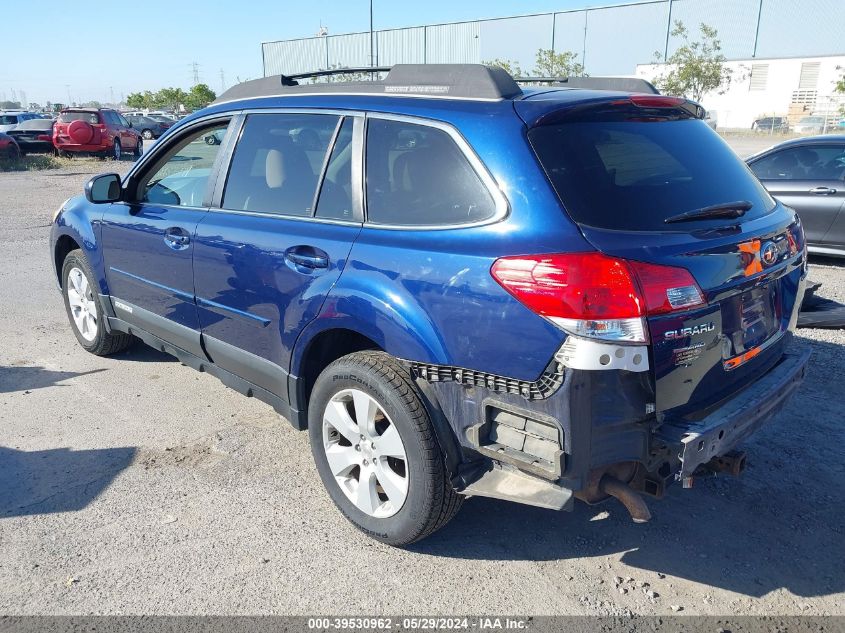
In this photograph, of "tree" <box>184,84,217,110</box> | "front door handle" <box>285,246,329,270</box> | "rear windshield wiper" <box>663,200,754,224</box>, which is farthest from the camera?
"tree" <box>184,84,217,110</box>

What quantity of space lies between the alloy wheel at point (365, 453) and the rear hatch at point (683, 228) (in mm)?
1129

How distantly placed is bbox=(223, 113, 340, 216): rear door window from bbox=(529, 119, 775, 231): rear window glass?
121 cm

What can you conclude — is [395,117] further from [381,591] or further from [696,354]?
[381,591]

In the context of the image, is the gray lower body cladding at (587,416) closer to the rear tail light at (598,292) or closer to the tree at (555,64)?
the rear tail light at (598,292)

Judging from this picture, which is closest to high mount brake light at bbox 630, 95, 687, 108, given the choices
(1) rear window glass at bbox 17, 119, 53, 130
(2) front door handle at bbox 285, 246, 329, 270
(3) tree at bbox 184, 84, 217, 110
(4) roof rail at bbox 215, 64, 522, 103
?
(4) roof rail at bbox 215, 64, 522, 103

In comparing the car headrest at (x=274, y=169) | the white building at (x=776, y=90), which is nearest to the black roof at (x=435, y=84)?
the car headrest at (x=274, y=169)

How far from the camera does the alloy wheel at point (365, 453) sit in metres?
3.05

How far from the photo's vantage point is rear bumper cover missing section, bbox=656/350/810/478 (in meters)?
2.57

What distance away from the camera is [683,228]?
2.69m

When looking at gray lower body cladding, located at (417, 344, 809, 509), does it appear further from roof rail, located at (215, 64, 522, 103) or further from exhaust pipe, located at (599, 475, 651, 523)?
roof rail, located at (215, 64, 522, 103)

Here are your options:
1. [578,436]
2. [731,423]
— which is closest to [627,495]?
[578,436]

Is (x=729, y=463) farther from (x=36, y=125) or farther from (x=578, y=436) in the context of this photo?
(x=36, y=125)

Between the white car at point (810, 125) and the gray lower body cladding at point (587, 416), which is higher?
the gray lower body cladding at point (587, 416)

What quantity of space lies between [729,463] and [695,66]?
129ft
